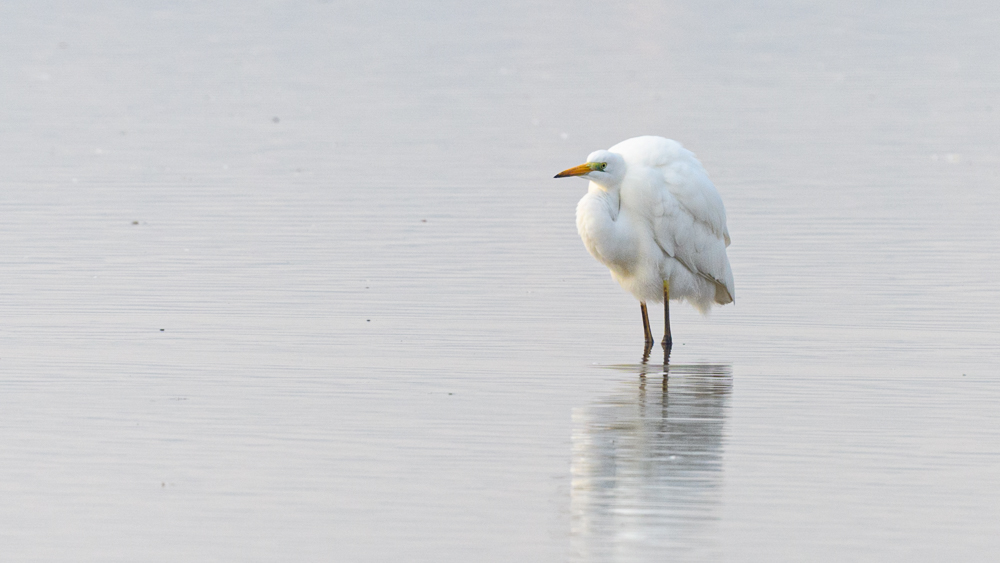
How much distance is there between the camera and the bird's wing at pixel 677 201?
12.0 metres

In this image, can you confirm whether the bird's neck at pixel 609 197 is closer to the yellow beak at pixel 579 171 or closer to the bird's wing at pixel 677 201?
the bird's wing at pixel 677 201

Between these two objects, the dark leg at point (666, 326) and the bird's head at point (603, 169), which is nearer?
the bird's head at point (603, 169)

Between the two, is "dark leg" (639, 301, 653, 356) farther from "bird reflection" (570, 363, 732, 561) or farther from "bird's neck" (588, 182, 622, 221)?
"bird reflection" (570, 363, 732, 561)

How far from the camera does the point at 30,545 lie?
7195mm

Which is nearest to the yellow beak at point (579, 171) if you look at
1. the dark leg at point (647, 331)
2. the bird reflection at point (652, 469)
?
the dark leg at point (647, 331)

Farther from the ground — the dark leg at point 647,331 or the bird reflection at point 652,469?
the dark leg at point 647,331

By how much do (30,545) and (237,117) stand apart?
1905 cm

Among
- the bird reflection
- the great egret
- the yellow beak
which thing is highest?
the yellow beak

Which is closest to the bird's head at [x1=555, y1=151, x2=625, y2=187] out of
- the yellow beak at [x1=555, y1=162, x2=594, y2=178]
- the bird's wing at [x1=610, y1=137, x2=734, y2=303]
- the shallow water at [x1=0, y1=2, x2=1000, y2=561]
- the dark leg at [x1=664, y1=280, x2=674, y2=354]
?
the yellow beak at [x1=555, y1=162, x2=594, y2=178]

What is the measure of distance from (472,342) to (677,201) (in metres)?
1.76

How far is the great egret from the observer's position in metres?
11.9

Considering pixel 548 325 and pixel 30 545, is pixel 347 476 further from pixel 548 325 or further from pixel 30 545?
pixel 548 325

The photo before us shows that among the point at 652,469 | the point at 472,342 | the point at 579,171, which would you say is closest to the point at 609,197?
the point at 579,171

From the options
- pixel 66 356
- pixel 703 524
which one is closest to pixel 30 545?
pixel 703 524
